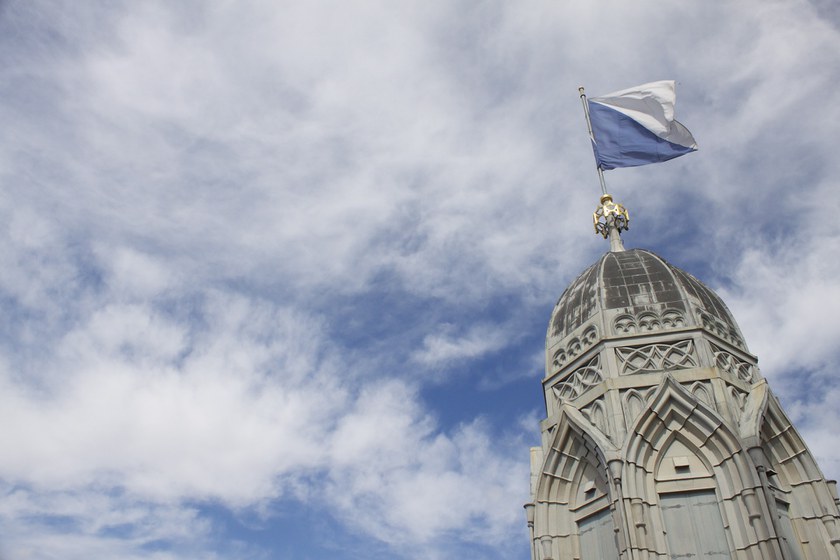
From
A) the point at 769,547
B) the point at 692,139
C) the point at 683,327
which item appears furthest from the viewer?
the point at 692,139

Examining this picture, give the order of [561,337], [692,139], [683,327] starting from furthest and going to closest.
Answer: [692,139] < [561,337] < [683,327]

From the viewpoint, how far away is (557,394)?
25.4m

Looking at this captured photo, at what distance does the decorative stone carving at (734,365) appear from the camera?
2367 centimetres

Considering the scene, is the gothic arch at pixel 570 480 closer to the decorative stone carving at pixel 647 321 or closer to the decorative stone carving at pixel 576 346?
the decorative stone carving at pixel 576 346

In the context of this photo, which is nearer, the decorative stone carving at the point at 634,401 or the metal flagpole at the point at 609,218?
the decorative stone carving at the point at 634,401

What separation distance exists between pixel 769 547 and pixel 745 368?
7494 mm

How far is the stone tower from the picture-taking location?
1995 cm

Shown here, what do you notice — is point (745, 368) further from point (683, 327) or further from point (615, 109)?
point (615, 109)

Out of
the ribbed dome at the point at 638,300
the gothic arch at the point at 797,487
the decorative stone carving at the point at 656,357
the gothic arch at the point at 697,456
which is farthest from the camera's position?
the ribbed dome at the point at 638,300

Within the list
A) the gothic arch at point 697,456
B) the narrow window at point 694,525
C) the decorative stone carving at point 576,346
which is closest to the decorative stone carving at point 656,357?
the gothic arch at point 697,456

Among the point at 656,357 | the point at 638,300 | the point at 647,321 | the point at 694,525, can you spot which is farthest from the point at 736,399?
the point at 638,300

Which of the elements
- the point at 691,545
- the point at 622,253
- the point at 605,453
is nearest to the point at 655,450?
the point at 605,453

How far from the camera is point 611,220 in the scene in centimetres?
3164

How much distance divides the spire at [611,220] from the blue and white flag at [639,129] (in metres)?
1.72
